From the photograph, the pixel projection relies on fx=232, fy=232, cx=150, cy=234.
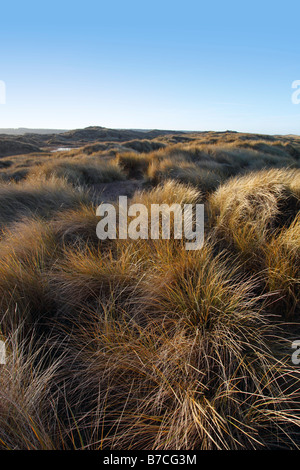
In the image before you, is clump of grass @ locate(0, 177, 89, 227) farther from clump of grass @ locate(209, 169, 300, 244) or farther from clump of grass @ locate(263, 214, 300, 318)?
clump of grass @ locate(263, 214, 300, 318)

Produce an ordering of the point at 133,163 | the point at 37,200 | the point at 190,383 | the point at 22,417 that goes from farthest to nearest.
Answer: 1. the point at 133,163
2. the point at 37,200
3. the point at 190,383
4. the point at 22,417

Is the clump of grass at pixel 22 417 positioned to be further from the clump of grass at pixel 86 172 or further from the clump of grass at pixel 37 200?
the clump of grass at pixel 86 172

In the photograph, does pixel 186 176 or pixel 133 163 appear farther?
pixel 133 163

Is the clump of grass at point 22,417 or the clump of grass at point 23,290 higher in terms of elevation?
the clump of grass at point 23,290

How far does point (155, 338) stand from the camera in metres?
1.44

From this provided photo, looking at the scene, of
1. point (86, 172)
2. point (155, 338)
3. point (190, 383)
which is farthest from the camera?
point (86, 172)

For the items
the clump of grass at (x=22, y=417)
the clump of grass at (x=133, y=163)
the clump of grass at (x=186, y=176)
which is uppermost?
the clump of grass at (x=133, y=163)

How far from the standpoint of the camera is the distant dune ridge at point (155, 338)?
3.30 ft

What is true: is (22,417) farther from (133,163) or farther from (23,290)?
(133,163)

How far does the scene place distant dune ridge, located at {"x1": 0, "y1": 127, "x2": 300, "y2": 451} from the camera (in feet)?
3.30

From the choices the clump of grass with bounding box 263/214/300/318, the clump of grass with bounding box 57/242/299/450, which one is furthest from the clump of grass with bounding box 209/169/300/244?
the clump of grass with bounding box 57/242/299/450

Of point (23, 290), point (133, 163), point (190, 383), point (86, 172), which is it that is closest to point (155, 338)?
point (190, 383)

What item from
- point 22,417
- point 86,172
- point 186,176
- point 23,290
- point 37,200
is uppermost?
point 86,172

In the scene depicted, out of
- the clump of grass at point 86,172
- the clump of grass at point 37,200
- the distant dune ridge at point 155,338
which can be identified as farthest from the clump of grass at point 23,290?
the clump of grass at point 86,172
